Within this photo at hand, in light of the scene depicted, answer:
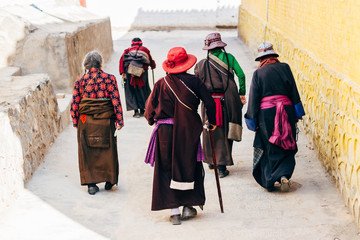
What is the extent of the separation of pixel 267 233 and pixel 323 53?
2736 millimetres

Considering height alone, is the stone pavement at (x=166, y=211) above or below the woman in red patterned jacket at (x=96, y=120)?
below

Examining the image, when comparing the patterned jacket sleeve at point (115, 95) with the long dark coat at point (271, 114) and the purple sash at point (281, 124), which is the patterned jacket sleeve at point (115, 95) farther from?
the purple sash at point (281, 124)

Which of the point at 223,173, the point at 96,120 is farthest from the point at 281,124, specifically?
the point at 96,120

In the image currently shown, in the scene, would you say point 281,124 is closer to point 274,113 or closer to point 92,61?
point 274,113

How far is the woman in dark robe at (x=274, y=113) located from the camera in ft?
17.8

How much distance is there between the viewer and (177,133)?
4812 millimetres

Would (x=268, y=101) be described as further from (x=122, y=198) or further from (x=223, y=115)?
(x=122, y=198)

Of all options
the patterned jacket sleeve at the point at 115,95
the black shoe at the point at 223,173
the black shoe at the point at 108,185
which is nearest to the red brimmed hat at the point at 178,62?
the patterned jacket sleeve at the point at 115,95

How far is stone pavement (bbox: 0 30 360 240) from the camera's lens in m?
4.70

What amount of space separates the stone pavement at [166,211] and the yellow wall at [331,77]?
254mm

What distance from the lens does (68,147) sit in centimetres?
765

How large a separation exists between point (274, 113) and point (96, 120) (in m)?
1.91

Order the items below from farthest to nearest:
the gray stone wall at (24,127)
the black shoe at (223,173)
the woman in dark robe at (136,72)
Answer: the woman in dark robe at (136,72) → the black shoe at (223,173) → the gray stone wall at (24,127)

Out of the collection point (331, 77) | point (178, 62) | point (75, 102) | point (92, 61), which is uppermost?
point (178, 62)
